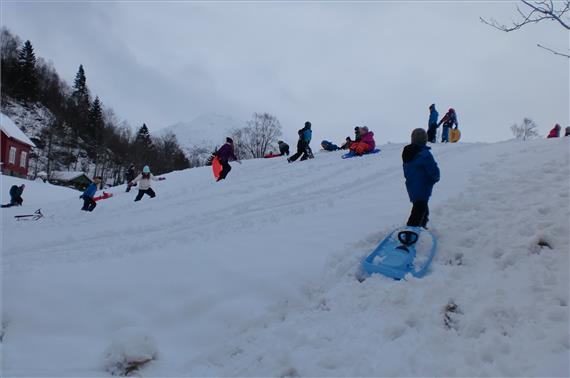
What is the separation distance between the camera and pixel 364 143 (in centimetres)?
1784

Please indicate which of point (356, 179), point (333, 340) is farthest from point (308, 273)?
point (356, 179)

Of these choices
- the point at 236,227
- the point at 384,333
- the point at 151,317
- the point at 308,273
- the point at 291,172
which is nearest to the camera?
the point at 384,333

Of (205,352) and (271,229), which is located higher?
(271,229)

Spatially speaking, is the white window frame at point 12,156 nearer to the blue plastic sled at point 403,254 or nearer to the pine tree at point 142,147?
the pine tree at point 142,147

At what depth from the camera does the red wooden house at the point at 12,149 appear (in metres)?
42.9

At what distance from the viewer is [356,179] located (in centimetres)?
1279

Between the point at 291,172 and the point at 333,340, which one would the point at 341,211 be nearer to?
the point at 333,340

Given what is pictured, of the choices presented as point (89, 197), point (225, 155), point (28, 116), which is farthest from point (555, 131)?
point (28, 116)

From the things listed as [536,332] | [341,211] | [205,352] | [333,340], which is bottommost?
[205,352]

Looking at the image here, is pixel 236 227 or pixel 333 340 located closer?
pixel 333 340

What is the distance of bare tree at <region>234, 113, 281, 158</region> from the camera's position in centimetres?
6950

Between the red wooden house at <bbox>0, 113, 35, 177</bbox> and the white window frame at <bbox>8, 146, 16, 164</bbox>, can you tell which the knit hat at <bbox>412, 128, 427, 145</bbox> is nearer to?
the red wooden house at <bbox>0, 113, 35, 177</bbox>

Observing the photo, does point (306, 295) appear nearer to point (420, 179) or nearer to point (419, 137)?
point (420, 179)

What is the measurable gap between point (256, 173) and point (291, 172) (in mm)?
1901
